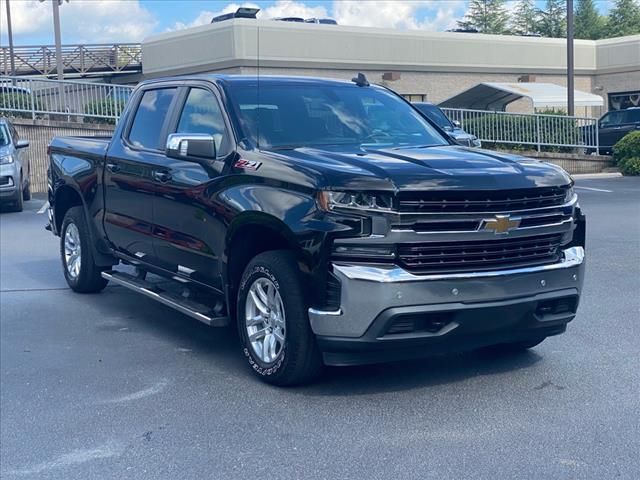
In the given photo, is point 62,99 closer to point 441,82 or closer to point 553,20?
point 441,82

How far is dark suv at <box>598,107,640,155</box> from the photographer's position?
88.6 feet

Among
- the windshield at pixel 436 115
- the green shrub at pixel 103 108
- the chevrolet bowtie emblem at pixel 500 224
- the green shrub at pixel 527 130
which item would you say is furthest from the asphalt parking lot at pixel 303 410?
the green shrub at pixel 527 130

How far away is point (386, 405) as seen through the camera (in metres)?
5.39

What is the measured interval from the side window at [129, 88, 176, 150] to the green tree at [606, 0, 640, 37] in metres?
27.1

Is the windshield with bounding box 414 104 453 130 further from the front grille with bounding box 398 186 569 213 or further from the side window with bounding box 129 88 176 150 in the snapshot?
the front grille with bounding box 398 186 569 213

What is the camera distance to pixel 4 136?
58.0ft

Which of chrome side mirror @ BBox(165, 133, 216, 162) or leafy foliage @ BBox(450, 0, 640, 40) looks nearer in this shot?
chrome side mirror @ BBox(165, 133, 216, 162)

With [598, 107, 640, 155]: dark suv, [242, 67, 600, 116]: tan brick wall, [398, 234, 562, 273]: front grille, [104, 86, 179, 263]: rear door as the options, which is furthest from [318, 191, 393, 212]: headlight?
[242, 67, 600, 116]: tan brick wall

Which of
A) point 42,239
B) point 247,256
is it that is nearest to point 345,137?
point 247,256

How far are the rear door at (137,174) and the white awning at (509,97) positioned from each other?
72.7 ft

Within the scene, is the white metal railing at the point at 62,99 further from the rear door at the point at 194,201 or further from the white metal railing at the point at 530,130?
the rear door at the point at 194,201

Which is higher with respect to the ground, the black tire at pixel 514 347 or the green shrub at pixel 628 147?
the green shrub at pixel 628 147

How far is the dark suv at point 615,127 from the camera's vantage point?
27.0 m

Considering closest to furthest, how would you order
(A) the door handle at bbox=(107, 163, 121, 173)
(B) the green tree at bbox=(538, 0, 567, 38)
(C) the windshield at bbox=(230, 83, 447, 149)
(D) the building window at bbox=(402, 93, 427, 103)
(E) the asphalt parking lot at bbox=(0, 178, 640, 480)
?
(E) the asphalt parking lot at bbox=(0, 178, 640, 480) → (C) the windshield at bbox=(230, 83, 447, 149) → (A) the door handle at bbox=(107, 163, 121, 173) → (D) the building window at bbox=(402, 93, 427, 103) → (B) the green tree at bbox=(538, 0, 567, 38)
